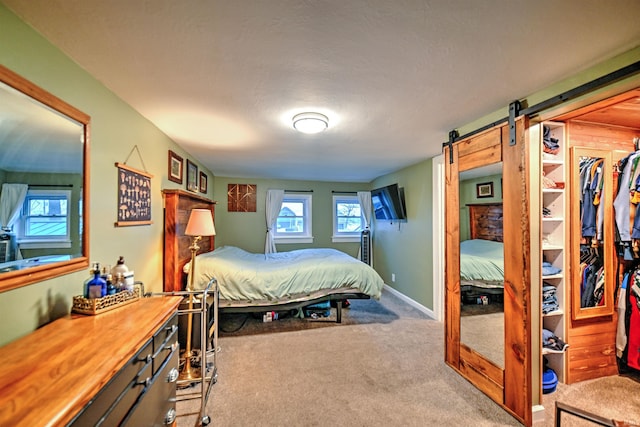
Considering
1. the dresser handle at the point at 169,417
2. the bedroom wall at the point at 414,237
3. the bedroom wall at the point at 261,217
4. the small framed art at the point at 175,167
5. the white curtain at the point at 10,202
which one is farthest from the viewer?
the bedroom wall at the point at 261,217

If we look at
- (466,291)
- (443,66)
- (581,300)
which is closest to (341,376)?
(466,291)

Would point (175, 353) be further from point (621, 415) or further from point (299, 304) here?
point (621, 415)

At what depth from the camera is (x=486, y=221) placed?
2.13 meters

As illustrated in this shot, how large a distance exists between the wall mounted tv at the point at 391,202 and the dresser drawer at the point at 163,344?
3.58 meters

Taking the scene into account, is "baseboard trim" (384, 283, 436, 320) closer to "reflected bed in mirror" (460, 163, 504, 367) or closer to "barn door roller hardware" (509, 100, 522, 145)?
"reflected bed in mirror" (460, 163, 504, 367)

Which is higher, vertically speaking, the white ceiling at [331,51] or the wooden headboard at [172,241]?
the white ceiling at [331,51]

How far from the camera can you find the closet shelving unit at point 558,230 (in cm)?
209

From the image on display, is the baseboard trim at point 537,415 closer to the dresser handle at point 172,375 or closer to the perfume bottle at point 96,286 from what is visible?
the dresser handle at point 172,375

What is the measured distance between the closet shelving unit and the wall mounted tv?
217 cm

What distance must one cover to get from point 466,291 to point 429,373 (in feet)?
2.62

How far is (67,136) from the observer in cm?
131

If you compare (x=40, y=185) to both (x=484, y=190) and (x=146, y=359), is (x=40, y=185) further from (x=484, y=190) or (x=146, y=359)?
(x=484, y=190)

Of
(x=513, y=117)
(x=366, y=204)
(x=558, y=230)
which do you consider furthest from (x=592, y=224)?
(x=366, y=204)

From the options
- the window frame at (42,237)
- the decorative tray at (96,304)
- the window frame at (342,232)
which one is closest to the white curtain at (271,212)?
the window frame at (342,232)
